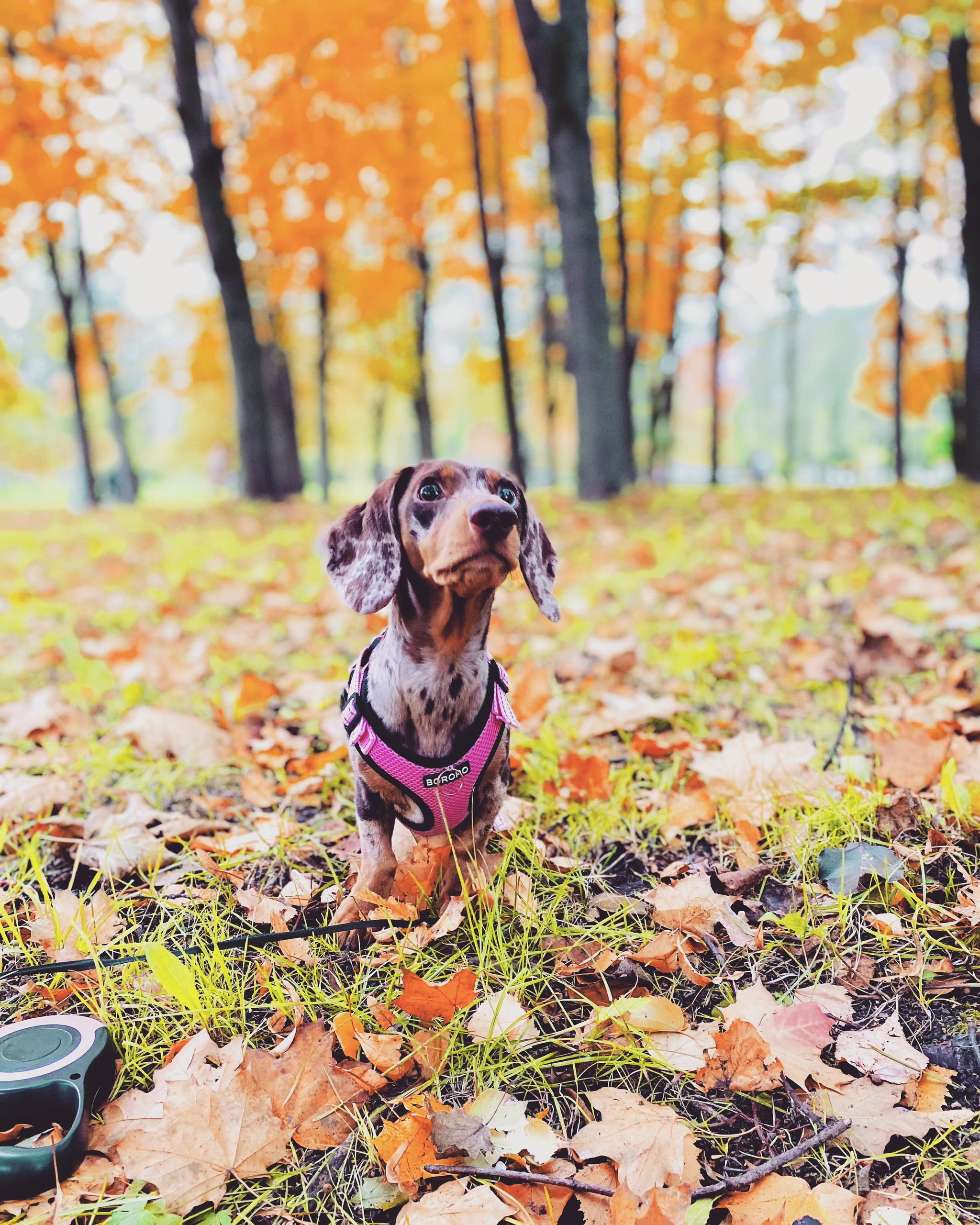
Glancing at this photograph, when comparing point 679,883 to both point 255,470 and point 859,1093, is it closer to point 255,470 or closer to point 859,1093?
point 859,1093

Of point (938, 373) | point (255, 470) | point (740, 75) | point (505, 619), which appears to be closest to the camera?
point (505, 619)

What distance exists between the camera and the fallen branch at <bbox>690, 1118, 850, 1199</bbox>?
4.13 feet

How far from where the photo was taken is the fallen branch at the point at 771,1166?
126cm

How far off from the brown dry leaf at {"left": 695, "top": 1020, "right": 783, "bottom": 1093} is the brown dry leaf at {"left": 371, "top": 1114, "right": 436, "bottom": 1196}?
0.51 m

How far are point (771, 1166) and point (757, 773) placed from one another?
1221 millimetres

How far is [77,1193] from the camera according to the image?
1.25m

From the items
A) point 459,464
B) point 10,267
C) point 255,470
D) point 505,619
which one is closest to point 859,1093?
point 459,464

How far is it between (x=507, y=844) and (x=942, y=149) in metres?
20.0

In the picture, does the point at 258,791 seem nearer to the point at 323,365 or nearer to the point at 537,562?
the point at 537,562

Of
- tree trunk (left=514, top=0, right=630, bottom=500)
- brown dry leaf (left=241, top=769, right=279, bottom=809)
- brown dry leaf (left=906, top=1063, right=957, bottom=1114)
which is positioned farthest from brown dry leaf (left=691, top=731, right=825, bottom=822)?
tree trunk (left=514, top=0, right=630, bottom=500)

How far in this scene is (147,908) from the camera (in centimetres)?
196

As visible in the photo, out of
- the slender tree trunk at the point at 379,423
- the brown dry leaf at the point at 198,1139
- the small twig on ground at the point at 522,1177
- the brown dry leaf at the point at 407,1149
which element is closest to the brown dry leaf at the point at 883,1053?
the small twig on ground at the point at 522,1177

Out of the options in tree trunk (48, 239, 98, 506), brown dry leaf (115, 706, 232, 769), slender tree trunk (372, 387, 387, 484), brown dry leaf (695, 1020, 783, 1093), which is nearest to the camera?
brown dry leaf (695, 1020, 783, 1093)

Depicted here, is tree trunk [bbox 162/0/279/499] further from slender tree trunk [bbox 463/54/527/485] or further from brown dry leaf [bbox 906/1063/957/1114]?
brown dry leaf [bbox 906/1063/957/1114]
